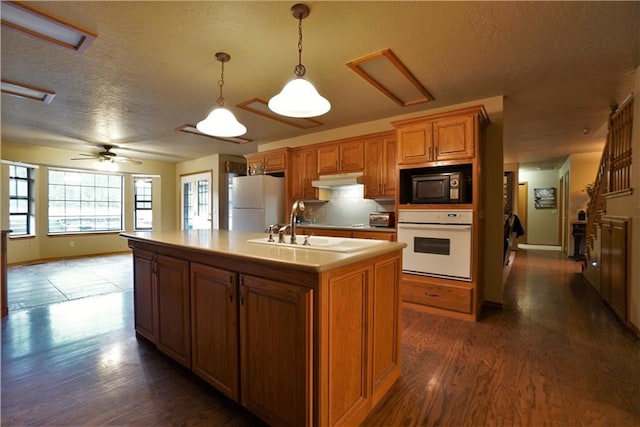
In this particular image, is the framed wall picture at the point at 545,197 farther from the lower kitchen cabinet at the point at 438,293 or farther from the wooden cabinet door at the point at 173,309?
the wooden cabinet door at the point at 173,309

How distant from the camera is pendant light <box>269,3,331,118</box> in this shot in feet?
5.88

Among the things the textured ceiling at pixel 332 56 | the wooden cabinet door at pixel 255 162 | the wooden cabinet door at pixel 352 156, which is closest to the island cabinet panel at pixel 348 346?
the textured ceiling at pixel 332 56

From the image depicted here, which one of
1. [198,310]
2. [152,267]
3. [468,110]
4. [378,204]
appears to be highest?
[468,110]

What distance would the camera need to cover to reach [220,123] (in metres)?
2.29

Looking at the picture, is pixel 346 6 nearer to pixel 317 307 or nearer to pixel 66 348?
pixel 317 307

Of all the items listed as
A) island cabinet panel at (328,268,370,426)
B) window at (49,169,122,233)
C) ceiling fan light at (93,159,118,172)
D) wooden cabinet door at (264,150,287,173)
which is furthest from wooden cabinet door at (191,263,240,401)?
window at (49,169,122,233)

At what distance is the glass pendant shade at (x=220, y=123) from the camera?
228 centimetres

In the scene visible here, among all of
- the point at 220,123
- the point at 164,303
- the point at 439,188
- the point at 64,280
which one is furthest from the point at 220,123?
the point at 64,280

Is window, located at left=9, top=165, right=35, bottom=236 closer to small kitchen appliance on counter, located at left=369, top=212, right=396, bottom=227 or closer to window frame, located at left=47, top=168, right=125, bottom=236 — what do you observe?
window frame, located at left=47, top=168, right=125, bottom=236

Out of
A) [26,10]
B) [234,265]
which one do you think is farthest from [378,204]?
[26,10]

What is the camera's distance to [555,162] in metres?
7.73

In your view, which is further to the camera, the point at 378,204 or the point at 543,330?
the point at 378,204

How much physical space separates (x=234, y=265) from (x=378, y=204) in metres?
3.11

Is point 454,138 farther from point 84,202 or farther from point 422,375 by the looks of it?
point 84,202
